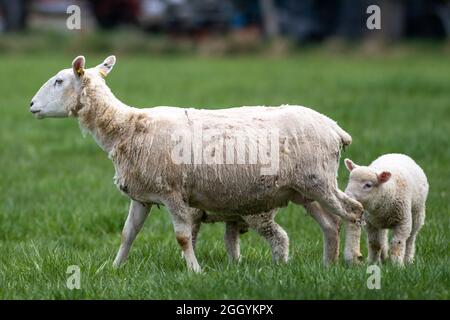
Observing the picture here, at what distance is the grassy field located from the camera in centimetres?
561

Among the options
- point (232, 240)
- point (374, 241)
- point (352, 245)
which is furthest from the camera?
point (232, 240)

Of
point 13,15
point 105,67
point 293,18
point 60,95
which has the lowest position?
point 293,18

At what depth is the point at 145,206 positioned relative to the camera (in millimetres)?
6523

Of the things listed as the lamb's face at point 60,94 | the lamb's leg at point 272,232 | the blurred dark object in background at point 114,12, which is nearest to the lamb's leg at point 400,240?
the lamb's leg at point 272,232

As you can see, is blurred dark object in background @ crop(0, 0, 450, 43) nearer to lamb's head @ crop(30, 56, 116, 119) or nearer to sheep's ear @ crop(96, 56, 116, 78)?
sheep's ear @ crop(96, 56, 116, 78)

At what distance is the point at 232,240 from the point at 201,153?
3.11 ft

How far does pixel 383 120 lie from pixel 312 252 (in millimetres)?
8131

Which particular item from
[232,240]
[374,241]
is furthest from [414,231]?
[232,240]

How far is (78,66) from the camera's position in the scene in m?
6.21

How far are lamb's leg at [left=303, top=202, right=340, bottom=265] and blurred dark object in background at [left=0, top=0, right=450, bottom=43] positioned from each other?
2992 centimetres

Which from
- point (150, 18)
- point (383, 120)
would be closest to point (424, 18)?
point (150, 18)

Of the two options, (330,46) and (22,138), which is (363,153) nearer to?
(22,138)

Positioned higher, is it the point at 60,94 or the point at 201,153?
the point at 60,94

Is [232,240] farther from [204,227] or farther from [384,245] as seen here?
[204,227]
